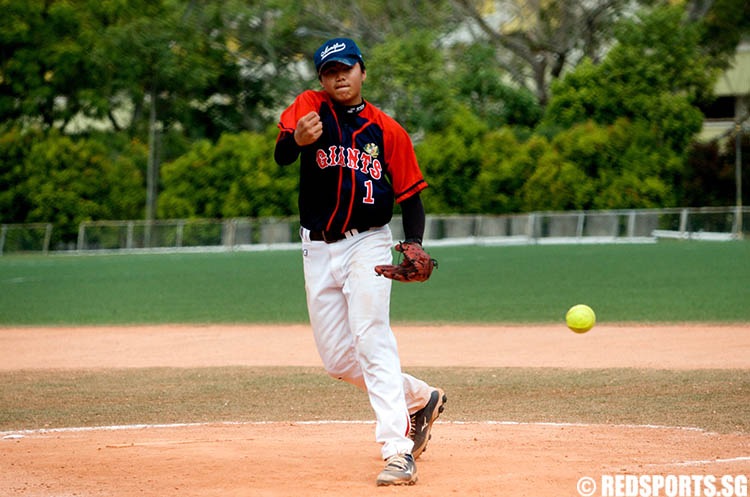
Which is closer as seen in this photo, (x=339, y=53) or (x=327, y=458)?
(x=339, y=53)

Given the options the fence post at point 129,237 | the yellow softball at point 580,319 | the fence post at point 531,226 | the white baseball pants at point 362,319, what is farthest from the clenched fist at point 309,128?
the fence post at point 129,237

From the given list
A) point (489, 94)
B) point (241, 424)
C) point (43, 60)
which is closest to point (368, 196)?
point (241, 424)

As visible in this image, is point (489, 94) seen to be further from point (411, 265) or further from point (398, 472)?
point (398, 472)

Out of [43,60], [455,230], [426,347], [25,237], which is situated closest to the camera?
[426,347]

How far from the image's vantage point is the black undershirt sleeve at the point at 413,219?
5.27m

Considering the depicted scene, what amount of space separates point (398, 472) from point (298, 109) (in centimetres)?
192

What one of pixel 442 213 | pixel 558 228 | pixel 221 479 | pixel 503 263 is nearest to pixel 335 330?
pixel 221 479

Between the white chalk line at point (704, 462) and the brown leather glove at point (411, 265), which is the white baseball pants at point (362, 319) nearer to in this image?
the brown leather glove at point (411, 265)

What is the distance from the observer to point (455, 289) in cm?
1912

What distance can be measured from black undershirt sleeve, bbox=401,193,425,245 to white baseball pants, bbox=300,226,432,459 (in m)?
0.15

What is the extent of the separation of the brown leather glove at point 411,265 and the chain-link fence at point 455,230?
27.8 metres

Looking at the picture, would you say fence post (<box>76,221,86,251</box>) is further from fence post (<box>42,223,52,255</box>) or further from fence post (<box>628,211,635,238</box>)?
fence post (<box>628,211,635,238</box>)

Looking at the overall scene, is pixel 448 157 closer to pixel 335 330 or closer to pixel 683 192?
pixel 683 192

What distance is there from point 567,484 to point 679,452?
1105mm
